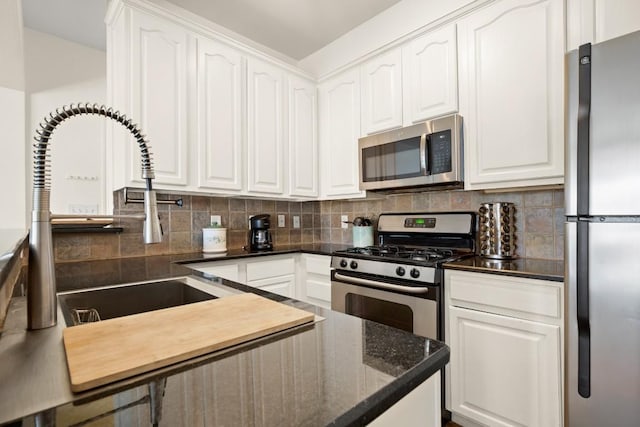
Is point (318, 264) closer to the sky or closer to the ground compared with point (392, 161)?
closer to the ground

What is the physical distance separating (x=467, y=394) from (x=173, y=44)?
272 cm

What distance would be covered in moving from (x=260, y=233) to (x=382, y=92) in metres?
1.48

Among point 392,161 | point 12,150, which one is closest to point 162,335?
point 392,161

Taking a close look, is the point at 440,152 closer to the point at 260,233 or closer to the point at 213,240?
the point at 260,233

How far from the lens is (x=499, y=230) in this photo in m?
1.87

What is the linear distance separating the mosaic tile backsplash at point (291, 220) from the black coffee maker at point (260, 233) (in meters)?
0.14

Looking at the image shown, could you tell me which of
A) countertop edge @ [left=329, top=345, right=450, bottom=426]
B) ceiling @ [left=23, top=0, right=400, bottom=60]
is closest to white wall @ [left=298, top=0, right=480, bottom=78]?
ceiling @ [left=23, top=0, right=400, bottom=60]

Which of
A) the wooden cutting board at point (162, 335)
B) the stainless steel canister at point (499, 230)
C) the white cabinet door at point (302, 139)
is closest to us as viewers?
the wooden cutting board at point (162, 335)

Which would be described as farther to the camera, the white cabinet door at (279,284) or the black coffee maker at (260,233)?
the black coffee maker at (260,233)

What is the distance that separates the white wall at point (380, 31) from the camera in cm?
208

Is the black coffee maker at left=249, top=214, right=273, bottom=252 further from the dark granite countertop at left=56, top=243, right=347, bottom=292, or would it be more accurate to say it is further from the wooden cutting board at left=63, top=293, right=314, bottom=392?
the wooden cutting board at left=63, top=293, right=314, bottom=392

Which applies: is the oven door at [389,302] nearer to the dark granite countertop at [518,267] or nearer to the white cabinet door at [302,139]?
the dark granite countertop at [518,267]

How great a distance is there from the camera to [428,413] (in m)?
0.63

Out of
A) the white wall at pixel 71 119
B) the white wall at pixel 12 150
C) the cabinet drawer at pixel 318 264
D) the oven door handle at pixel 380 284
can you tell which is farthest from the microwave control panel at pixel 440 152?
the white wall at pixel 12 150
